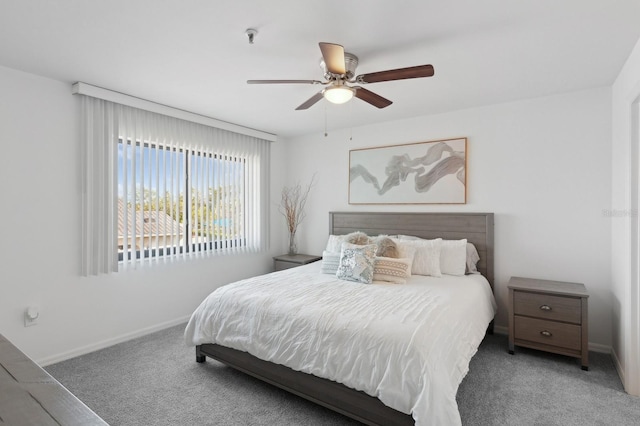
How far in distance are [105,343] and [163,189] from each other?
1679mm

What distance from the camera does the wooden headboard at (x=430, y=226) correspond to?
3.62m

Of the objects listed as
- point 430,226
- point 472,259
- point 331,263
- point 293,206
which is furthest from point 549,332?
point 293,206

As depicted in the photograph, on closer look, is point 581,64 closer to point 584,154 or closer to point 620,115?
point 620,115

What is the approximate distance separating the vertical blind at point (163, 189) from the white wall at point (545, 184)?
2.47m

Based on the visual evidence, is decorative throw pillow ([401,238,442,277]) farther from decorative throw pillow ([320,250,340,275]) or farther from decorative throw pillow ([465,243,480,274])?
decorative throw pillow ([320,250,340,275])

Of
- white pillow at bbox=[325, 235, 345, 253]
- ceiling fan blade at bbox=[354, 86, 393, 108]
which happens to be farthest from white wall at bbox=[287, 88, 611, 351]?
ceiling fan blade at bbox=[354, 86, 393, 108]

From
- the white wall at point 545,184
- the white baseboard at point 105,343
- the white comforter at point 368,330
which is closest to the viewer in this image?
the white comforter at point 368,330

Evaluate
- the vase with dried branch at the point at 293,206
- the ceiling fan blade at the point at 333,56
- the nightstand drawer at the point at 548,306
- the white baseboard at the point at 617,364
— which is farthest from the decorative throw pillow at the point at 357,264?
the white baseboard at the point at 617,364

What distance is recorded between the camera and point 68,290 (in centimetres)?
307

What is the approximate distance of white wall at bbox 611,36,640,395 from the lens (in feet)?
7.86

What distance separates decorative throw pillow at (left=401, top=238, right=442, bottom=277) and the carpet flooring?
87 centimetres

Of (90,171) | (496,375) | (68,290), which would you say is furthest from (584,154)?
(68,290)

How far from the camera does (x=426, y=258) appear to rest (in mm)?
3465

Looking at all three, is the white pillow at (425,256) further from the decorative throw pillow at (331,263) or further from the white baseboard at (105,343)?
the white baseboard at (105,343)
